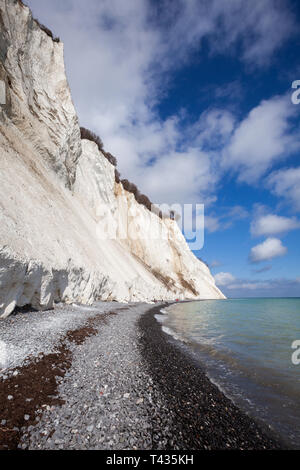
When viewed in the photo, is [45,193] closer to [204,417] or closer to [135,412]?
[135,412]

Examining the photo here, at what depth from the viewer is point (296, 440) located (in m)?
4.39

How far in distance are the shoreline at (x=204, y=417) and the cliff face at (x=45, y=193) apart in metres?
6.66

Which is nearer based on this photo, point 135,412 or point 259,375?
point 135,412

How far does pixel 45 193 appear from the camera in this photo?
18188 mm

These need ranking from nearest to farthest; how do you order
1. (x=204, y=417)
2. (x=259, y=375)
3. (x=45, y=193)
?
1. (x=204, y=417)
2. (x=259, y=375)
3. (x=45, y=193)

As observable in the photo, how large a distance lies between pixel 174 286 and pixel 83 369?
166ft

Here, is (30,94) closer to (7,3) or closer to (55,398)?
(7,3)

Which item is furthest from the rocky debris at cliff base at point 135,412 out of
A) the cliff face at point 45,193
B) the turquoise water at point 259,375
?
the cliff face at point 45,193

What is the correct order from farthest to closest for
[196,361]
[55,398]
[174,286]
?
1. [174,286]
2. [196,361]
3. [55,398]

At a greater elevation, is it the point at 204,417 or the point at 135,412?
the point at 135,412

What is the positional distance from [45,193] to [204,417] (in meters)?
18.7

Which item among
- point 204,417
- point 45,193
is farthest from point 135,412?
point 45,193

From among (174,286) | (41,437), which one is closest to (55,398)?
(41,437)
